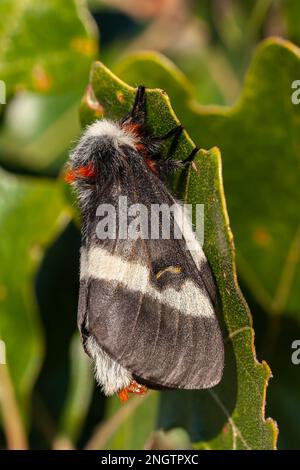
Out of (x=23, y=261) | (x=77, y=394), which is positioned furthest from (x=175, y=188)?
(x=77, y=394)

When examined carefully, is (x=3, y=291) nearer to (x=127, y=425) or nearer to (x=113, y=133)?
(x=127, y=425)

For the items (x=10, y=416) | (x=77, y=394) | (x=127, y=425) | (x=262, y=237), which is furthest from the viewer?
(x=77, y=394)

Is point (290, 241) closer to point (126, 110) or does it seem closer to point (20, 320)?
point (126, 110)

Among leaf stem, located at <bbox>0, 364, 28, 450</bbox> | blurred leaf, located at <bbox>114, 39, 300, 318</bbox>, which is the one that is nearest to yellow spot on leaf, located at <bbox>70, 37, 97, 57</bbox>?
blurred leaf, located at <bbox>114, 39, 300, 318</bbox>

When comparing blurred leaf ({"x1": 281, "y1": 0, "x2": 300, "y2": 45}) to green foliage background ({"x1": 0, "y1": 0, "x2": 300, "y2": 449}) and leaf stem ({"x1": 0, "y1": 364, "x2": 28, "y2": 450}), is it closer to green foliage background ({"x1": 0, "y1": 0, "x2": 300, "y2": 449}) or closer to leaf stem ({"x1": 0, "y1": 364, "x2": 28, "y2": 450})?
green foliage background ({"x1": 0, "y1": 0, "x2": 300, "y2": 449})

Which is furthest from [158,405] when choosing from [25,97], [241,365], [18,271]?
[25,97]

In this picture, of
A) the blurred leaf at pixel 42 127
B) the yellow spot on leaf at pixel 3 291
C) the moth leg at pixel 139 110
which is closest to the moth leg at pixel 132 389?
the moth leg at pixel 139 110
